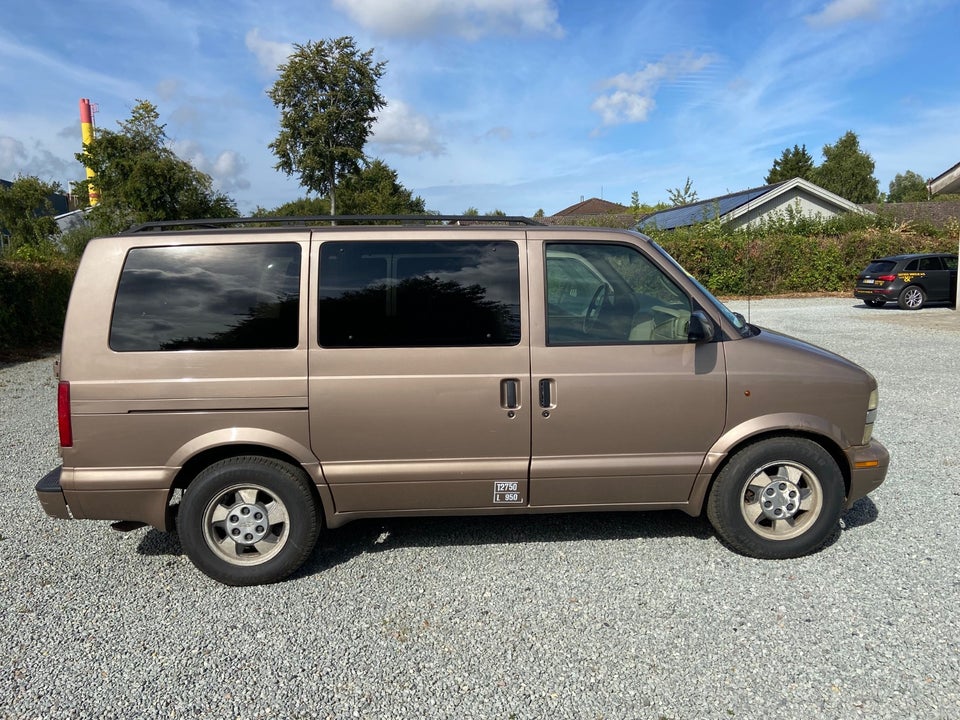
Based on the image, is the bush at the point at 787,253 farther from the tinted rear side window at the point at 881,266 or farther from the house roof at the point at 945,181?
the house roof at the point at 945,181

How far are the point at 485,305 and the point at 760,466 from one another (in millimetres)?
1805

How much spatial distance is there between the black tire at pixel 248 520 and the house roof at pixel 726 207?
22821mm

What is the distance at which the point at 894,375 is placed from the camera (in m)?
9.31

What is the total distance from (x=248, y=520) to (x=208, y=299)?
1.23 metres

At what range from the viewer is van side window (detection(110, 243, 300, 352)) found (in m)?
3.43

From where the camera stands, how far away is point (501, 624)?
314 centimetres

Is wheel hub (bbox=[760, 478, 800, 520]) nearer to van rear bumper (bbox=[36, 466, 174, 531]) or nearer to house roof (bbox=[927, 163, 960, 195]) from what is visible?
van rear bumper (bbox=[36, 466, 174, 531])

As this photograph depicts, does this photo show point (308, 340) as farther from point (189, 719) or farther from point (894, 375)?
point (894, 375)

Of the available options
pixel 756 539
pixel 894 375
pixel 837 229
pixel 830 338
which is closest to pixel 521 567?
pixel 756 539

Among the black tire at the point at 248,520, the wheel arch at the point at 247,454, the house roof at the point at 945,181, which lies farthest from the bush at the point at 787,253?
the black tire at the point at 248,520

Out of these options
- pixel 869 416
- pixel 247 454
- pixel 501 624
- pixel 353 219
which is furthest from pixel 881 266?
pixel 247 454

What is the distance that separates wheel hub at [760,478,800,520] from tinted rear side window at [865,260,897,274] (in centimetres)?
1890

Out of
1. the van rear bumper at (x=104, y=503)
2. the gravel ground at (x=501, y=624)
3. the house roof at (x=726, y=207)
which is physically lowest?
the gravel ground at (x=501, y=624)

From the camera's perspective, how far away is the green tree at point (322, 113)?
108 feet
